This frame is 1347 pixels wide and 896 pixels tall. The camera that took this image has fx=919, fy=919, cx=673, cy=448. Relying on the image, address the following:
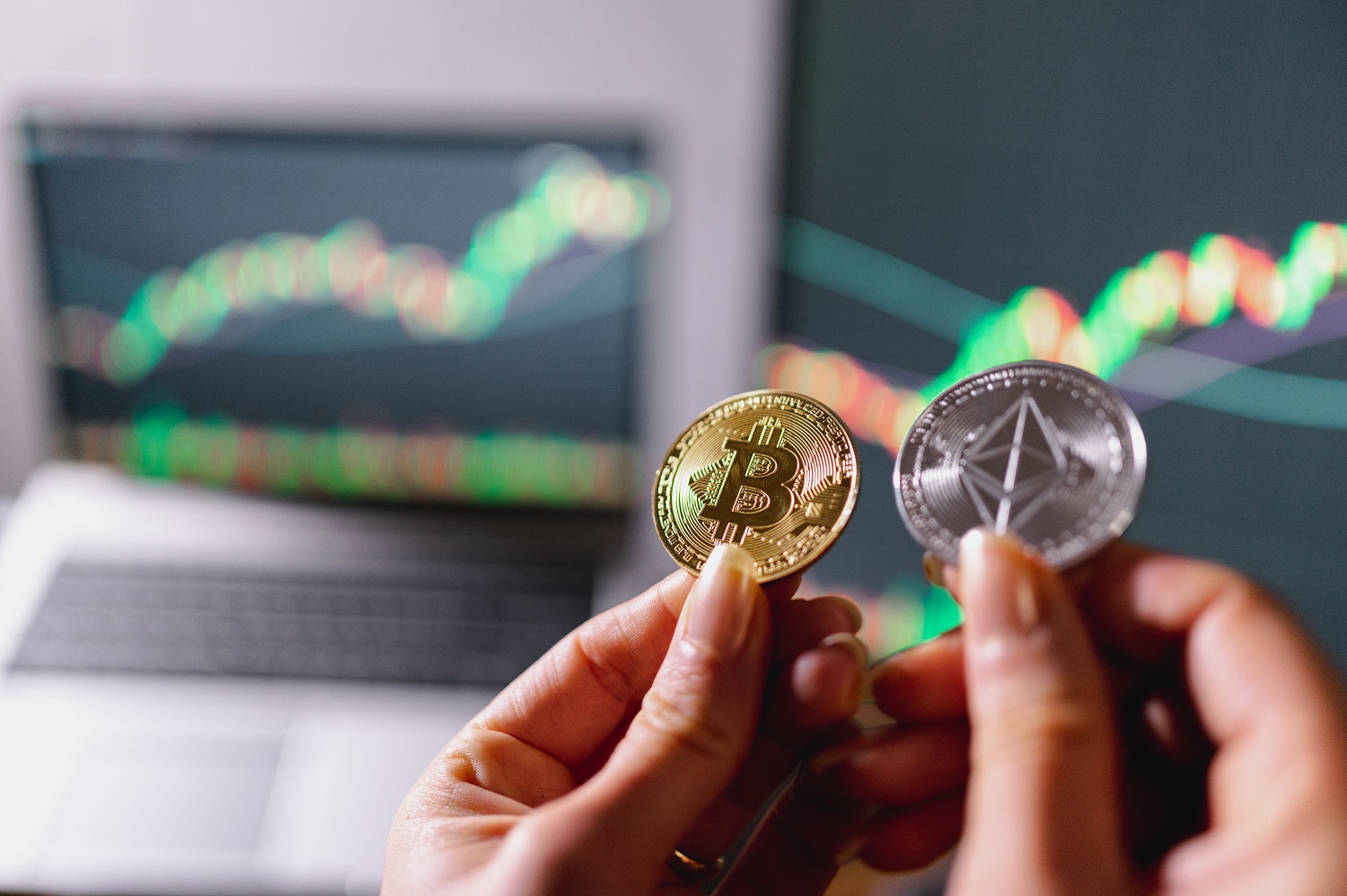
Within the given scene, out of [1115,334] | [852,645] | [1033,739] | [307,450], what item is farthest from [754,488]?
[307,450]

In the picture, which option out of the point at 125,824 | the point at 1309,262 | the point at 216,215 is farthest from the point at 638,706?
the point at 216,215

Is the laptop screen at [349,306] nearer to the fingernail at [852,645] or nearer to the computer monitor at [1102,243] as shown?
the computer monitor at [1102,243]

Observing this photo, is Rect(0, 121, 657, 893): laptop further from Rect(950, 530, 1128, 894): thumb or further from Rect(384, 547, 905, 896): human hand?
Rect(950, 530, 1128, 894): thumb

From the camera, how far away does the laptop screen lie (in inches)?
43.5

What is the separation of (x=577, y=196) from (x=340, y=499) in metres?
0.51

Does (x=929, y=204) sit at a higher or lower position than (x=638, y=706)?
higher

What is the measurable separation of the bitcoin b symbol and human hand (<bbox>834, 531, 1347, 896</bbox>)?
0.36ft

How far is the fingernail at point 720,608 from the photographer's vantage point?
0.46 metres

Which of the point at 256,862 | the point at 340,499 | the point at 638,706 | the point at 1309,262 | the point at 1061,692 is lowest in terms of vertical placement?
the point at 256,862

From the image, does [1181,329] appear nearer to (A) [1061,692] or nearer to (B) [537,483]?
(A) [1061,692]

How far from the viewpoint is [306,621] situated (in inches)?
42.2

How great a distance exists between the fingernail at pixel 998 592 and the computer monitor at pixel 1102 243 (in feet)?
1.81

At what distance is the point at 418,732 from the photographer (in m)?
0.96

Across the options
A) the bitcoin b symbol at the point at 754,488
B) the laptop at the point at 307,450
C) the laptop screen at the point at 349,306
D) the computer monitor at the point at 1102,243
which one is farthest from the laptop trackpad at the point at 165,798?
the computer monitor at the point at 1102,243
